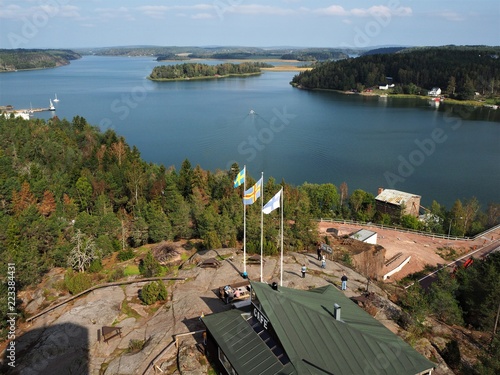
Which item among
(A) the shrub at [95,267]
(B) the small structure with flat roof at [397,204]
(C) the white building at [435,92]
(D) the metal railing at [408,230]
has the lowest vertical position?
(D) the metal railing at [408,230]

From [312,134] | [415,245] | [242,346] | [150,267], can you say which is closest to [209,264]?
[150,267]

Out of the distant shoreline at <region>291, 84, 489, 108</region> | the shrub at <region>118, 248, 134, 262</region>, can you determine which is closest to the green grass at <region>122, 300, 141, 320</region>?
the shrub at <region>118, 248, 134, 262</region>

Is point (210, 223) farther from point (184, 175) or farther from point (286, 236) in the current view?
point (184, 175)

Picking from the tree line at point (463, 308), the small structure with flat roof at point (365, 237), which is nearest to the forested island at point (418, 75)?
the small structure with flat roof at point (365, 237)

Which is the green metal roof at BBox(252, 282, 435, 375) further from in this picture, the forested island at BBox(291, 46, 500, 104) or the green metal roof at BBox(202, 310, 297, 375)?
the forested island at BBox(291, 46, 500, 104)

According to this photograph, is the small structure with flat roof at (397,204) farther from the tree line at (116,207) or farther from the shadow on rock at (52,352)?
the shadow on rock at (52,352)

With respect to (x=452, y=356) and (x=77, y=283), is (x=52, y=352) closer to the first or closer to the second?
(x=77, y=283)

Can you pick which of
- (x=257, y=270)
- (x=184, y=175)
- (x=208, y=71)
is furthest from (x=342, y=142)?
(x=208, y=71)

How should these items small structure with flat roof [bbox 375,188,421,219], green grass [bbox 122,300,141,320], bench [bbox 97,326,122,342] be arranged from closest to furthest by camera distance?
bench [bbox 97,326,122,342]
green grass [bbox 122,300,141,320]
small structure with flat roof [bbox 375,188,421,219]
